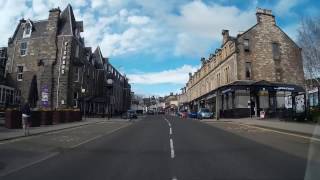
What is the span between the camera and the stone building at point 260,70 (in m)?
55.9

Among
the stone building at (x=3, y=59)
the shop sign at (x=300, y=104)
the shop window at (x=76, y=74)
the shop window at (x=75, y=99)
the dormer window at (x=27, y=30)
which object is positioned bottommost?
the shop sign at (x=300, y=104)

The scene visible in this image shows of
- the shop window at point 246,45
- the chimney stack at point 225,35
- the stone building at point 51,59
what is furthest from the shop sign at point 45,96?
the chimney stack at point 225,35

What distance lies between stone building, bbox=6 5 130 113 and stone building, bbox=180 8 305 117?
2147cm

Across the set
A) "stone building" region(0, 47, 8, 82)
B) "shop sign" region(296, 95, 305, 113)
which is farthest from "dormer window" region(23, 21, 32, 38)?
"shop sign" region(296, 95, 305, 113)

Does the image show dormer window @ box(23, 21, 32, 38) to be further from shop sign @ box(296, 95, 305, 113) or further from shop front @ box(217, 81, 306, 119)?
shop sign @ box(296, 95, 305, 113)

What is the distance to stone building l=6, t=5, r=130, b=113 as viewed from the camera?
55875 millimetres

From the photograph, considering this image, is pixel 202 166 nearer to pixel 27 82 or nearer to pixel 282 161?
pixel 282 161

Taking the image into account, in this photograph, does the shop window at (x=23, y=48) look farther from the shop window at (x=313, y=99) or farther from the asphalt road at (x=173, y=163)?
the asphalt road at (x=173, y=163)

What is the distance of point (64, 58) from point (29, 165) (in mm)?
45842

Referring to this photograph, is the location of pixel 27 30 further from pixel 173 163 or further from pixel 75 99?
pixel 173 163

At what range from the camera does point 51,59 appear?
2247 inches

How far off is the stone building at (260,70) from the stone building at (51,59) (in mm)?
21465

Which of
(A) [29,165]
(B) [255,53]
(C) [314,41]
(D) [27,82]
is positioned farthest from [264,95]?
(A) [29,165]

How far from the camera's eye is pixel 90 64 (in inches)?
2758
